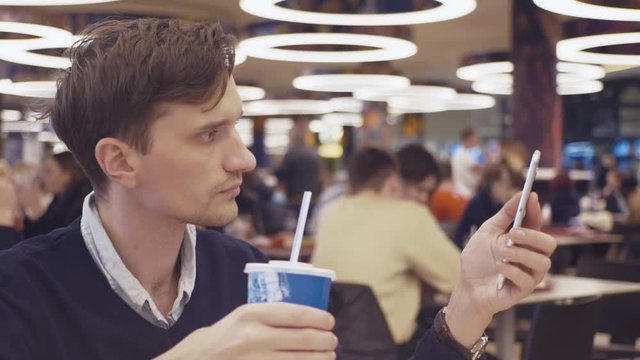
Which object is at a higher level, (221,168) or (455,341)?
(221,168)

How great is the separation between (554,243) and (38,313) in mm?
734

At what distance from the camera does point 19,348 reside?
4.16ft

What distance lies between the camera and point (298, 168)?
35.0ft

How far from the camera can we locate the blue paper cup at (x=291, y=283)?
1.02 meters

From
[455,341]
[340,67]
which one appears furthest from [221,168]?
[340,67]

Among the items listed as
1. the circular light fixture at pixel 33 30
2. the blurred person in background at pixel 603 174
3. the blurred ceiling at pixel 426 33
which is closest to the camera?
the circular light fixture at pixel 33 30

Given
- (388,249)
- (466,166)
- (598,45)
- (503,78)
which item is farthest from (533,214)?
(503,78)

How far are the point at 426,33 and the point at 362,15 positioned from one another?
780 cm

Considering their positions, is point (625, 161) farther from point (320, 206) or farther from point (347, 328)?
point (347, 328)

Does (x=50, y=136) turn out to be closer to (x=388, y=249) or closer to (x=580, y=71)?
(x=388, y=249)

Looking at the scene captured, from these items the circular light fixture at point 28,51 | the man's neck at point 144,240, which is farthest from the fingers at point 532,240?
the circular light fixture at point 28,51

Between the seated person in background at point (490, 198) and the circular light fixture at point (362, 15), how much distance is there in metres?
1.37

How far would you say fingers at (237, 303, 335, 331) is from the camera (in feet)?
3.27

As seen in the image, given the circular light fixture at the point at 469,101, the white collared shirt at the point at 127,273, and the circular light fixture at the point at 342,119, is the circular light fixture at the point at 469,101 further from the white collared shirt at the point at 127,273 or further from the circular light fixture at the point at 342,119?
the white collared shirt at the point at 127,273
